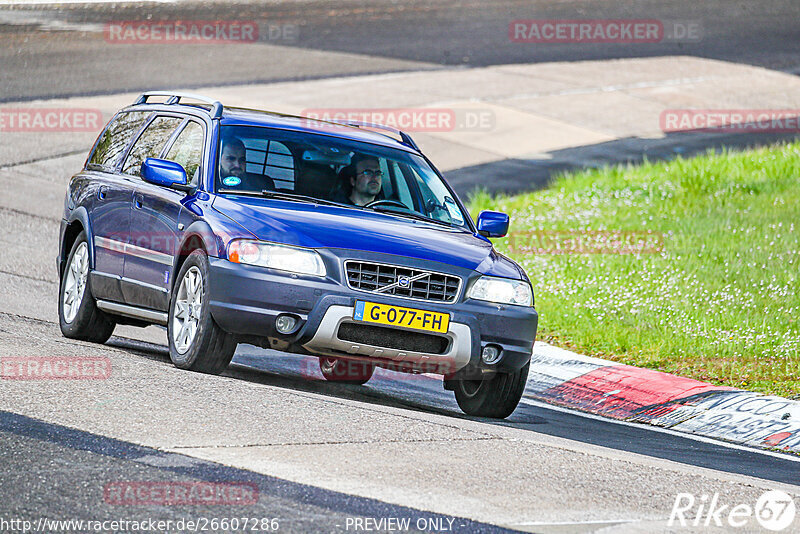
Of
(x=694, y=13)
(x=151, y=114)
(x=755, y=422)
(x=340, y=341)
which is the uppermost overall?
(x=694, y=13)

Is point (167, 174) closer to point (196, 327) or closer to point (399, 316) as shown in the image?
point (196, 327)

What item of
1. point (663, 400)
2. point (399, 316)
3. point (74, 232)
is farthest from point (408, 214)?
point (74, 232)

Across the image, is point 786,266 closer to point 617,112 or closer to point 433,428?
point 433,428

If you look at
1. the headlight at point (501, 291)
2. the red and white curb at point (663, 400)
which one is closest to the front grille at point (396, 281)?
the headlight at point (501, 291)

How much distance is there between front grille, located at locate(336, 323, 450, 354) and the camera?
7.75 m

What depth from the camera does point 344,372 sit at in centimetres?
1011

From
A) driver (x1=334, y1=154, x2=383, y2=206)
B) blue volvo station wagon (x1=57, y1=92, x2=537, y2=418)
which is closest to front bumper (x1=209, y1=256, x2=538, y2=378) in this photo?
blue volvo station wagon (x1=57, y1=92, x2=537, y2=418)

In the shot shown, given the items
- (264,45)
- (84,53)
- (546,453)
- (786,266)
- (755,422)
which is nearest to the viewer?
(546,453)

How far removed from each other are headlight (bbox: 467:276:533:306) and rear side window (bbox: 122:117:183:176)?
2802mm

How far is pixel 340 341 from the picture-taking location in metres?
7.75

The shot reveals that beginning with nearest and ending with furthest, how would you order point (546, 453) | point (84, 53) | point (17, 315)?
point (546, 453), point (17, 315), point (84, 53)

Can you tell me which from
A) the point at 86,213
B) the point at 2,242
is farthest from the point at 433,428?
the point at 2,242

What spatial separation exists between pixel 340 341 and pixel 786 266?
6.93 m

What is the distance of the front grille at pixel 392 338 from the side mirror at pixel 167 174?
5.30 feet
